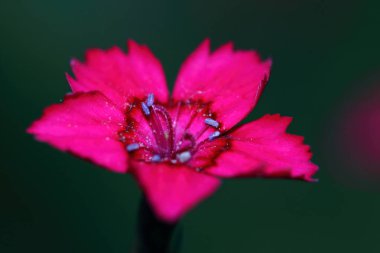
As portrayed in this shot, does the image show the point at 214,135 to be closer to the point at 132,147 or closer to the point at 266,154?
the point at 266,154

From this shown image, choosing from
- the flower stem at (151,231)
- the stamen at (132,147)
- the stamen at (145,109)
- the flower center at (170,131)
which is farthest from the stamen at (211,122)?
the flower stem at (151,231)

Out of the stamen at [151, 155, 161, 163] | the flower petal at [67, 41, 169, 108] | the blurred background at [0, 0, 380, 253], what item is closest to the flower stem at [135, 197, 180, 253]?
the stamen at [151, 155, 161, 163]

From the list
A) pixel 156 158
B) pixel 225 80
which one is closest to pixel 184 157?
pixel 156 158

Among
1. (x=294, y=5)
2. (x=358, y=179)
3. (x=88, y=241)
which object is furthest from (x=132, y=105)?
(x=294, y=5)

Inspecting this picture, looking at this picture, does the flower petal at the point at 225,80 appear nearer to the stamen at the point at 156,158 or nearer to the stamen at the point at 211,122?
the stamen at the point at 211,122

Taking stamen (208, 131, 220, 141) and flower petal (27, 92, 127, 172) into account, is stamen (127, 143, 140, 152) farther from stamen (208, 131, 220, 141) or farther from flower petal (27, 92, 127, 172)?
stamen (208, 131, 220, 141)
